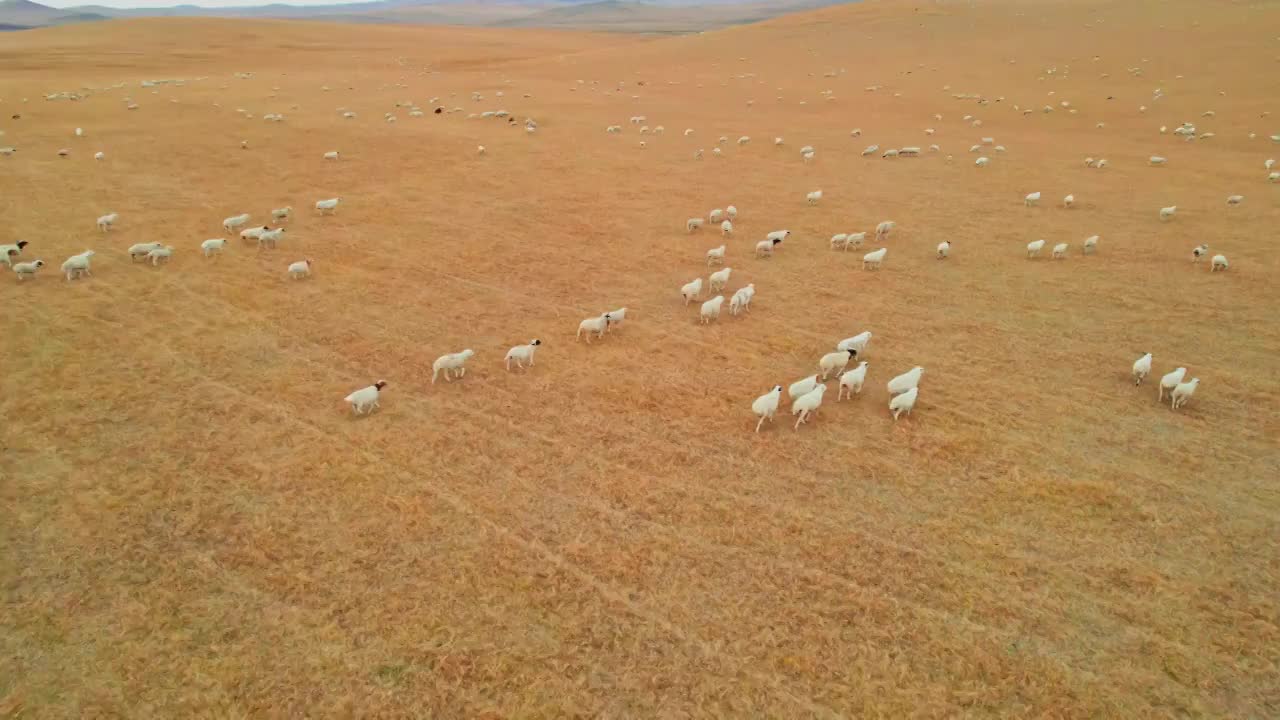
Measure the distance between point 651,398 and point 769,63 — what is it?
5678 cm

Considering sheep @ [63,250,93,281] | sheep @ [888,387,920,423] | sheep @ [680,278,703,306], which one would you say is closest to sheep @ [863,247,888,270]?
sheep @ [680,278,703,306]

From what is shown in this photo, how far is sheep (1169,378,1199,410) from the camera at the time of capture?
11.1 metres

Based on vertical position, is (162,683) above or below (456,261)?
below

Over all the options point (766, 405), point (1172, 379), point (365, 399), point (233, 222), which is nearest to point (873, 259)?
point (1172, 379)

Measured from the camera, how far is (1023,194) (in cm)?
2459

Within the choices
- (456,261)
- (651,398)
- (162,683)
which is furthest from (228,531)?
(456,261)

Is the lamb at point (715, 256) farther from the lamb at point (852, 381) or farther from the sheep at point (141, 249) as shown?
the sheep at point (141, 249)

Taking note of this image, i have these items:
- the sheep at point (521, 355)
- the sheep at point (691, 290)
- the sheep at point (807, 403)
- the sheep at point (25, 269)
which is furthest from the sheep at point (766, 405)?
the sheep at point (25, 269)

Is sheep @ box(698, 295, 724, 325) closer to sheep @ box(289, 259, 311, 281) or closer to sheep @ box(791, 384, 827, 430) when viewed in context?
sheep @ box(791, 384, 827, 430)

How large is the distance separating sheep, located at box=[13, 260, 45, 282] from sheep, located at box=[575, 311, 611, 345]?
12.7 metres

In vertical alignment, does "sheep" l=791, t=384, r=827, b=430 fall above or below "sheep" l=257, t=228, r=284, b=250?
below

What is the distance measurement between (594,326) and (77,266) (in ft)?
40.7

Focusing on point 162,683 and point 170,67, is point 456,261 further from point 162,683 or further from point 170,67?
point 170,67

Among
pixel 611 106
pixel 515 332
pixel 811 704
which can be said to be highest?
pixel 611 106
